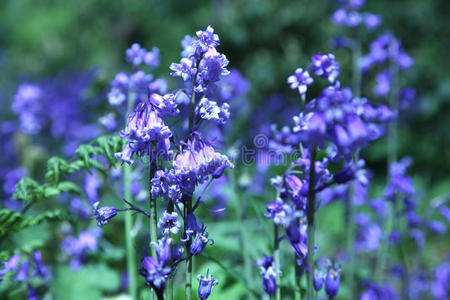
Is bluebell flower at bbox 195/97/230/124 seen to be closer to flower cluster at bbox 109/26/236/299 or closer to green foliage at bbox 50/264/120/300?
flower cluster at bbox 109/26/236/299

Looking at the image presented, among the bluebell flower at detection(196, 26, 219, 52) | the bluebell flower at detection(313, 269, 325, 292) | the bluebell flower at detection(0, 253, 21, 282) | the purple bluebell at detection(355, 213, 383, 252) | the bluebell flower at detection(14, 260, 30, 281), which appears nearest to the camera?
the bluebell flower at detection(196, 26, 219, 52)

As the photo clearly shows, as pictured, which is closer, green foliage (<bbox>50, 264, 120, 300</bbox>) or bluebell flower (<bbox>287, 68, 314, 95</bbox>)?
bluebell flower (<bbox>287, 68, 314, 95</bbox>)

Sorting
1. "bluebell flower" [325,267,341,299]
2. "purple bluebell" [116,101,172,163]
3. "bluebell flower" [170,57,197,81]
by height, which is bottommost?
"bluebell flower" [325,267,341,299]

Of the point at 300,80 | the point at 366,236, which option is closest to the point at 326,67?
the point at 300,80

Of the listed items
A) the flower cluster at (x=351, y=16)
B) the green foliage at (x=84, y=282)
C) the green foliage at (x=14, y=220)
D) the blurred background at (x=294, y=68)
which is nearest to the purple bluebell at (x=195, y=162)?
the green foliage at (x=14, y=220)

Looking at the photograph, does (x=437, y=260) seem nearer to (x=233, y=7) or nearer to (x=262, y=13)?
(x=262, y=13)

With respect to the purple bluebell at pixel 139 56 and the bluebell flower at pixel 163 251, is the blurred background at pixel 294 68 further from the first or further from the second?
the bluebell flower at pixel 163 251

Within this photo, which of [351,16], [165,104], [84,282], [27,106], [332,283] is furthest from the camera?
[27,106]

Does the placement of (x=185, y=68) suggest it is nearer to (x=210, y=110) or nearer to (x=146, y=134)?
(x=210, y=110)

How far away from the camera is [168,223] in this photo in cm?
155

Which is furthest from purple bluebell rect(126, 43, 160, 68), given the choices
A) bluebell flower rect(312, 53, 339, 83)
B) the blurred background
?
the blurred background

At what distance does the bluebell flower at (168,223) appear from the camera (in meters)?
1.51

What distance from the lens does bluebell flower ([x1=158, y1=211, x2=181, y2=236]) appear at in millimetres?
1509

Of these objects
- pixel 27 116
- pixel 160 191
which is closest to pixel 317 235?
pixel 160 191
